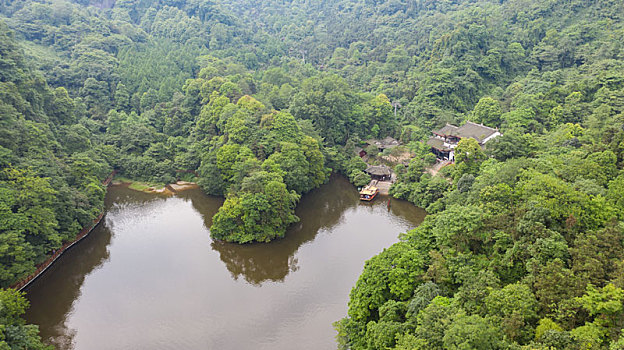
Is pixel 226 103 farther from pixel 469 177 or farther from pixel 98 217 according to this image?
pixel 469 177

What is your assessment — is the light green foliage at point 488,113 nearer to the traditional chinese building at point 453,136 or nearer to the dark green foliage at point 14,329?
the traditional chinese building at point 453,136

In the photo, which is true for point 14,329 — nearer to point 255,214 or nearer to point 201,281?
point 201,281

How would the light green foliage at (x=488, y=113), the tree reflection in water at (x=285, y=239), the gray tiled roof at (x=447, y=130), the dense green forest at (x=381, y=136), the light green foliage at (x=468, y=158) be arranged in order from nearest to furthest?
1. the dense green forest at (x=381, y=136)
2. the tree reflection in water at (x=285, y=239)
3. the light green foliage at (x=468, y=158)
4. the gray tiled roof at (x=447, y=130)
5. the light green foliage at (x=488, y=113)

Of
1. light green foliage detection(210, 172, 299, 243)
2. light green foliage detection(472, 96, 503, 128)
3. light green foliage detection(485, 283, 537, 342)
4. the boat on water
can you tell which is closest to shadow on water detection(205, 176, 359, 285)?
light green foliage detection(210, 172, 299, 243)

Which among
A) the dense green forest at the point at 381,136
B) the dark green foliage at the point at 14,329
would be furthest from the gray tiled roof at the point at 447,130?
the dark green foliage at the point at 14,329

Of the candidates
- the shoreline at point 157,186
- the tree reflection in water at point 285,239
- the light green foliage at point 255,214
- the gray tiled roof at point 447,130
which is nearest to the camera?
the tree reflection in water at point 285,239
